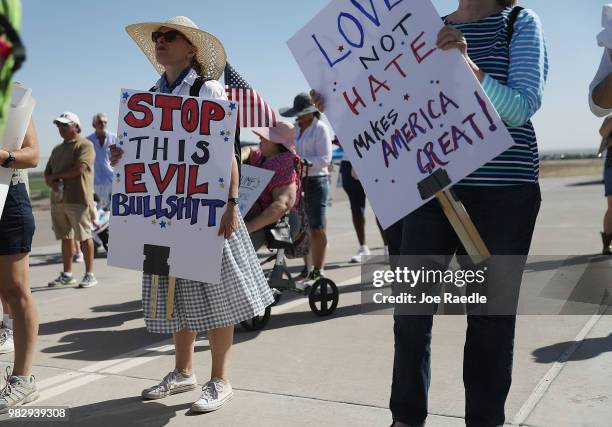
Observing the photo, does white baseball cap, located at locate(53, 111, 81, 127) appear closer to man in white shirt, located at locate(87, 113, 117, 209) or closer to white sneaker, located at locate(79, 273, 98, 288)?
white sneaker, located at locate(79, 273, 98, 288)

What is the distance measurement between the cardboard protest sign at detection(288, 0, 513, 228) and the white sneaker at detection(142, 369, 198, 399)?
1695 mm

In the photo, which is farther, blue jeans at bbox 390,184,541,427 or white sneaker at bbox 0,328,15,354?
white sneaker at bbox 0,328,15,354

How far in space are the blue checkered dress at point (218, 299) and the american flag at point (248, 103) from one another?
2.07m

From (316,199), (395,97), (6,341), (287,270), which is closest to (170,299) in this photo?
(395,97)

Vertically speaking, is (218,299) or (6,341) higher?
(218,299)

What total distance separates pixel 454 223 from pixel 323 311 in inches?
124

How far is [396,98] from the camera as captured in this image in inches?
114

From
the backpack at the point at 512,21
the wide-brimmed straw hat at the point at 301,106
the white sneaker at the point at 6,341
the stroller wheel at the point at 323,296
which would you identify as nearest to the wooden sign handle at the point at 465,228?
the backpack at the point at 512,21

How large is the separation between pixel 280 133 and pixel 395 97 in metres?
2.78

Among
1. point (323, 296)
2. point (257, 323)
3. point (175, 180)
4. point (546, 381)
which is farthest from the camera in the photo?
point (323, 296)

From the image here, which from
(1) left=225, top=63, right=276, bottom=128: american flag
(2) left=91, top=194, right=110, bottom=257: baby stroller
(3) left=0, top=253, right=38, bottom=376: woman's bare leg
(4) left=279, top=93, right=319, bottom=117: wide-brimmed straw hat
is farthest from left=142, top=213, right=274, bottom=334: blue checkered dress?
(2) left=91, top=194, right=110, bottom=257: baby stroller

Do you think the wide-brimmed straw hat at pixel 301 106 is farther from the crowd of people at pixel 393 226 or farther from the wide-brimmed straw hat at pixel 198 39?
the wide-brimmed straw hat at pixel 198 39

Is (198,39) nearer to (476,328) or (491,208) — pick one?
(491,208)

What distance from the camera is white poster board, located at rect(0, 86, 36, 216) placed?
11.7 feet
